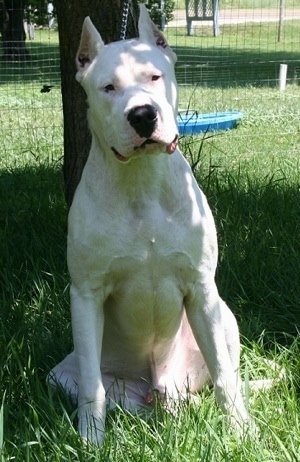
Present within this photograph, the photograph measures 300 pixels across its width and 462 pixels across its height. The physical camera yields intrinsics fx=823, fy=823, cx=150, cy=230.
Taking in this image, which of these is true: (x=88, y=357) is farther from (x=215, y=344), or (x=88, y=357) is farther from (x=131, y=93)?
(x=131, y=93)

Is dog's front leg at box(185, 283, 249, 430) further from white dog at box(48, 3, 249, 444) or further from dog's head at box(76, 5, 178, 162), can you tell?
dog's head at box(76, 5, 178, 162)

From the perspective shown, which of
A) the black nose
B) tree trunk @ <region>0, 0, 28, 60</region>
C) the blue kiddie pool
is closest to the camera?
the black nose

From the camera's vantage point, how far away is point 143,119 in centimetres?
279

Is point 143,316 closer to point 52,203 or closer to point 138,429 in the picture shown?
point 138,429

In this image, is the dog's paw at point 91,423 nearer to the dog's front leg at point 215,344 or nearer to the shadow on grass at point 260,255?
the dog's front leg at point 215,344

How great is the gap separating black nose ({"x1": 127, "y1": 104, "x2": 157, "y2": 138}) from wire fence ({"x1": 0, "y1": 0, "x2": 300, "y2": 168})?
271 cm

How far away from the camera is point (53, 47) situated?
18.9 meters

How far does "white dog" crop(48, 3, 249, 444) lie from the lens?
2986 mm

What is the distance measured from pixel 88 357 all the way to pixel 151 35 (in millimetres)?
1267

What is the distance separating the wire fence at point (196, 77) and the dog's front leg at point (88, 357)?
100 inches

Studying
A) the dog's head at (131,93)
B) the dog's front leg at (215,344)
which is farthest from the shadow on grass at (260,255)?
the dog's head at (131,93)

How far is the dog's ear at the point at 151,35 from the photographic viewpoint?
3.18 meters

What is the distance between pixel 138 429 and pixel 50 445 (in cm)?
34

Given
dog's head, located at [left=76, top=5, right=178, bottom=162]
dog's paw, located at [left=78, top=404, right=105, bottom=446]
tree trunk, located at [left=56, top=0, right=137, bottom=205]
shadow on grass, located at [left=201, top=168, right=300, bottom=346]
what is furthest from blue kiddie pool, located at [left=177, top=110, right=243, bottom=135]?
dog's paw, located at [left=78, top=404, right=105, bottom=446]
